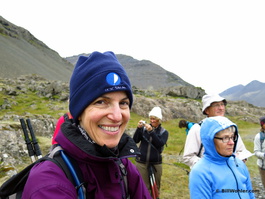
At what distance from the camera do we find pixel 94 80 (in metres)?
1.97

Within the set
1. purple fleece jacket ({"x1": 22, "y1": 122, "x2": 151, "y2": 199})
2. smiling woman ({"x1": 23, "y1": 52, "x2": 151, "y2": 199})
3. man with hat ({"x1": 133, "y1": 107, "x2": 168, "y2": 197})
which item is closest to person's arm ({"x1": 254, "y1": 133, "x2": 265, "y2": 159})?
man with hat ({"x1": 133, "y1": 107, "x2": 168, "y2": 197})

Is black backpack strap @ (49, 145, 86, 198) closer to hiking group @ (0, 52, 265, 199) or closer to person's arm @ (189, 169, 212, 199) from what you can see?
hiking group @ (0, 52, 265, 199)

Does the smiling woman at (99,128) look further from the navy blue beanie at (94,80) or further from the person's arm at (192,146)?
the person's arm at (192,146)

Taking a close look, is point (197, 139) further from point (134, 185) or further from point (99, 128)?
point (99, 128)

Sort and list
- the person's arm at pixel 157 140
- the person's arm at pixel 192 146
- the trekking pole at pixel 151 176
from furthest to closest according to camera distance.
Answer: the trekking pole at pixel 151 176 < the person's arm at pixel 157 140 < the person's arm at pixel 192 146

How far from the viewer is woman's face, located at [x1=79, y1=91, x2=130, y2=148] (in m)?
1.98

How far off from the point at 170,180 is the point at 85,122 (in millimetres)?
10668

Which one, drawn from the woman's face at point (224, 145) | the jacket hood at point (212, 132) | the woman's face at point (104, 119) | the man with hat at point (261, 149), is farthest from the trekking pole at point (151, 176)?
the woman's face at point (104, 119)

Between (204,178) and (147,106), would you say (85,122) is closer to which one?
(204,178)

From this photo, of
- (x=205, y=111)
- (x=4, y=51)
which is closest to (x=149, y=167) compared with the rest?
(x=205, y=111)

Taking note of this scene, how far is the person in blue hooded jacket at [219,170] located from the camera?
140 inches

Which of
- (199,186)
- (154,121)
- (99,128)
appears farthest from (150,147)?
(99,128)

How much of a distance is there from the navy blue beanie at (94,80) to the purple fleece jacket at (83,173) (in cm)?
28

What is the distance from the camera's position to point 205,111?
5.80m
